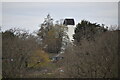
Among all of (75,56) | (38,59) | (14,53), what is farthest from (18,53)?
(75,56)

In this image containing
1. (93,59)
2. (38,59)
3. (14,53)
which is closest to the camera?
(93,59)

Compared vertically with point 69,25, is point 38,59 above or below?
below

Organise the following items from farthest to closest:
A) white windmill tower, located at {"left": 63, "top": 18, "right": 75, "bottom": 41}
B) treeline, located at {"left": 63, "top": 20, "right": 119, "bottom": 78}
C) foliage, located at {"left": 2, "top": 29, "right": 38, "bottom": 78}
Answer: white windmill tower, located at {"left": 63, "top": 18, "right": 75, "bottom": 41} < foliage, located at {"left": 2, "top": 29, "right": 38, "bottom": 78} < treeline, located at {"left": 63, "top": 20, "right": 119, "bottom": 78}

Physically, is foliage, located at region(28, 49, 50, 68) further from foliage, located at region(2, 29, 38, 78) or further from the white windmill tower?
the white windmill tower

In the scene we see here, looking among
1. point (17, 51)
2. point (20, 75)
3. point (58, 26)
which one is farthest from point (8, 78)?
point (58, 26)

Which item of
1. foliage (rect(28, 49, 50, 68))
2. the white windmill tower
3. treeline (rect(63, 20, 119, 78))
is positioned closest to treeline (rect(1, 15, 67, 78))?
foliage (rect(28, 49, 50, 68))

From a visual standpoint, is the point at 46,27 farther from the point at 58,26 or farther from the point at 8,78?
the point at 8,78

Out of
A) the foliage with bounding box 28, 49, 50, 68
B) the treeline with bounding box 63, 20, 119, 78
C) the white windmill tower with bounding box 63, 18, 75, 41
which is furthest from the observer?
the white windmill tower with bounding box 63, 18, 75, 41

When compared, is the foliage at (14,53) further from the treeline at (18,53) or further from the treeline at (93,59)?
the treeline at (93,59)

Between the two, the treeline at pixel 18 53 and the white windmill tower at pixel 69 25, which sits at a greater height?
the white windmill tower at pixel 69 25

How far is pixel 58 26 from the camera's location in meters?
9.89

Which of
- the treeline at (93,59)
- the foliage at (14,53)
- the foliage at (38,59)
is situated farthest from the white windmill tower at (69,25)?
the treeline at (93,59)

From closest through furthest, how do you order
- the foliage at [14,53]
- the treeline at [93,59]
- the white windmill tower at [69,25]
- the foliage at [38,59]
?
the treeline at [93,59] < the foliage at [14,53] < the foliage at [38,59] < the white windmill tower at [69,25]

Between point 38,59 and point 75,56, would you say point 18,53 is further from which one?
point 75,56
